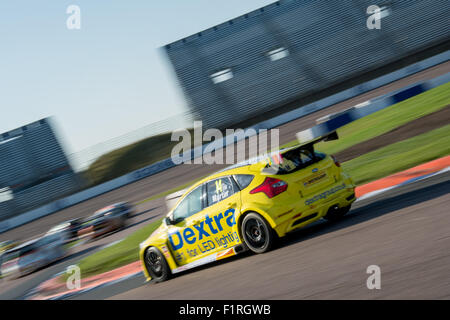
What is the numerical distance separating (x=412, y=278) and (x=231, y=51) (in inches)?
1634

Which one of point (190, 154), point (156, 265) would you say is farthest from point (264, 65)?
point (156, 265)

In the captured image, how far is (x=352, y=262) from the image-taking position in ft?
18.6

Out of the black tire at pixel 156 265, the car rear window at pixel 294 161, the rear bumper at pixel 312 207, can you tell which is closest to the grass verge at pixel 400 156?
the rear bumper at pixel 312 207

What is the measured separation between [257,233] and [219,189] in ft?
2.92

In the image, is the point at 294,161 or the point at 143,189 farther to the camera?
the point at 143,189

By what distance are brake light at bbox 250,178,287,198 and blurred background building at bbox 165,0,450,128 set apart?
35026 mm

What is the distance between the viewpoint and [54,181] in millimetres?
40062

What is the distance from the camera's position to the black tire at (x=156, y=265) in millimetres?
8391

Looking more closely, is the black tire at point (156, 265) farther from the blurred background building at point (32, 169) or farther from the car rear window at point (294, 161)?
the blurred background building at point (32, 169)

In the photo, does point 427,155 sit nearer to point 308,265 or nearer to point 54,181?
point 308,265

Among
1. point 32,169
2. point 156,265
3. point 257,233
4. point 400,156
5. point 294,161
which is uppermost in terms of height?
point 32,169

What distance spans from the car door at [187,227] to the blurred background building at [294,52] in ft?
112

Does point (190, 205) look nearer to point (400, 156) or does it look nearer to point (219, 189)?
point (219, 189)
